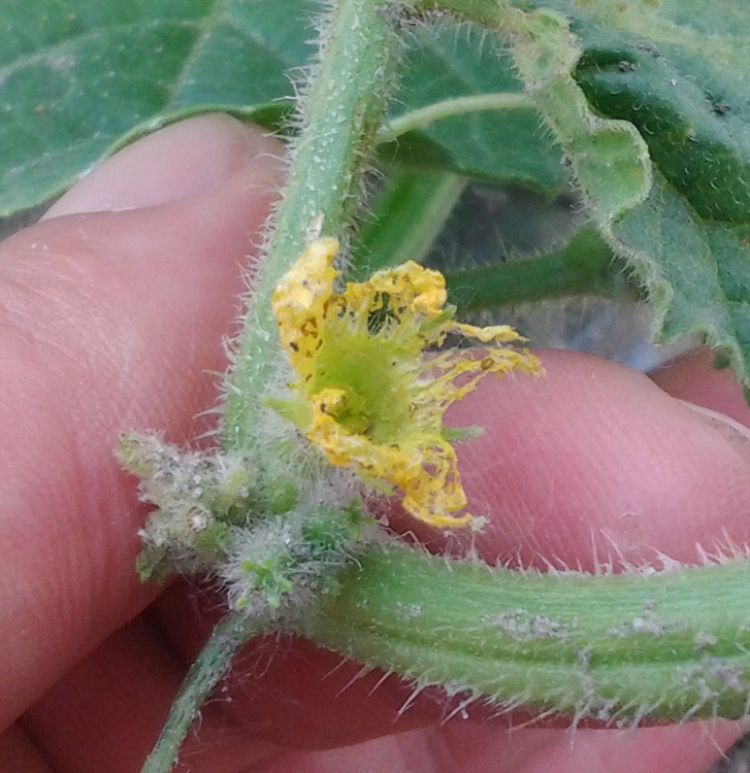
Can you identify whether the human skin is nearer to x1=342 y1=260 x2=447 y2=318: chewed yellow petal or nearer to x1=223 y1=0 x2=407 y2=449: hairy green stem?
x1=223 y1=0 x2=407 y2=449: hairy green stem

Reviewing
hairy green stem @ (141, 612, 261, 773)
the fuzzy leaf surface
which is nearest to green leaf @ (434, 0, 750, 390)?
the fuzzy leaf surface

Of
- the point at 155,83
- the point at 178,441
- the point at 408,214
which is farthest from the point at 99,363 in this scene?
the point at 408,214

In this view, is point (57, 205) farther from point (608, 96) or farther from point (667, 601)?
point (667, 601)

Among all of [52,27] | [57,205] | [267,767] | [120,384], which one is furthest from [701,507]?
[52,27]

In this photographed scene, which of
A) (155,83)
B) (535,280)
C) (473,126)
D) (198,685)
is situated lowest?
(535,280)

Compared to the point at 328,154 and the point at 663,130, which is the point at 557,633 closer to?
the point at 328,154
